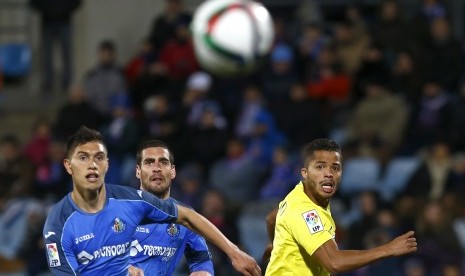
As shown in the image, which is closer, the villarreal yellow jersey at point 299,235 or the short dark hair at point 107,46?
the villarreal yellow jersey at point 299,235

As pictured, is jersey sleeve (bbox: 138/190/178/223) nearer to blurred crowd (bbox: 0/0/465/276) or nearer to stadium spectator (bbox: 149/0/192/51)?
blurred crowd (bbox: 0/0/465/276)

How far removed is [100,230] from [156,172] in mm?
957

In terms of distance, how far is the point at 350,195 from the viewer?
543 inches

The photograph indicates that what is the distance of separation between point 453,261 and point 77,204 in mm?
6346

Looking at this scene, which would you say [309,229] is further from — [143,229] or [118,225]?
[143,229]

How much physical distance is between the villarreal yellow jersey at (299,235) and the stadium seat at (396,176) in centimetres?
622

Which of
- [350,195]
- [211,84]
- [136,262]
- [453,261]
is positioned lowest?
[136,262]

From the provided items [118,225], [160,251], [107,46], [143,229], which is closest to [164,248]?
[160,251]

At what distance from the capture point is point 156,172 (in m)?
8.19

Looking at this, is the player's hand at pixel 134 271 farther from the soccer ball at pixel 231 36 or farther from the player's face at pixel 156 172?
the soccer ball at pixel 231 36

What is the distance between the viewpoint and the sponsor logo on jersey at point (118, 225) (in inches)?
291

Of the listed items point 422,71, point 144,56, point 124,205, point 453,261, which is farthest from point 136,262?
point 144,56

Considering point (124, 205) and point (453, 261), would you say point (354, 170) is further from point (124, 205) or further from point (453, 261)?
point (124, 205)

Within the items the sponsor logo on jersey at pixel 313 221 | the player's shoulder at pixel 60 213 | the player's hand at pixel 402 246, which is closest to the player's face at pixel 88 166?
the player's shoulder at pixel 60 213
